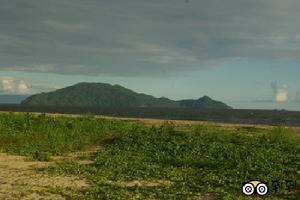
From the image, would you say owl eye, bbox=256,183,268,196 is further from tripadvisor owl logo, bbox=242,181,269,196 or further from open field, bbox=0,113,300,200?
open field, bbox=0,113,300,200

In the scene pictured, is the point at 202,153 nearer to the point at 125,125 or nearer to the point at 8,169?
the point at 8,169

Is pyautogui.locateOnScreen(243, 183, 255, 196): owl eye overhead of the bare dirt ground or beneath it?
overhead

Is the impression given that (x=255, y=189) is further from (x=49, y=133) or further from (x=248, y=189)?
(x=49, y=133)

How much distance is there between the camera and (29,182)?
683 inches

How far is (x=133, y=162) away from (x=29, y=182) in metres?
5.37

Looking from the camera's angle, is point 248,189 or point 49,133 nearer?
point 248,189

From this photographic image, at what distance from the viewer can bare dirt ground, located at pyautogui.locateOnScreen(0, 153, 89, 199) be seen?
50.6 feet

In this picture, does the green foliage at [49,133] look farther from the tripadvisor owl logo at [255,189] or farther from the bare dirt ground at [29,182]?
the tripadvisor owl logo at [255,189]

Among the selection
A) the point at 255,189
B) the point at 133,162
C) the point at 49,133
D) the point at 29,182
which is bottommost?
the point at 29,182

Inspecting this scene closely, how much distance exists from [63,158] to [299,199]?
12.2 m

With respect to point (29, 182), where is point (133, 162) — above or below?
above

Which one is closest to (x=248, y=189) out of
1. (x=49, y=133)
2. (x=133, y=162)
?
(x=133, y=162)

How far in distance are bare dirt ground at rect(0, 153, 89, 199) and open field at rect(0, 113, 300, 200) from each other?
0.10 feet

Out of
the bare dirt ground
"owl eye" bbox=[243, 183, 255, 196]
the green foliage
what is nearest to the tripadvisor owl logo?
"owl eye" bbox=[243, 183, 255, 196]
